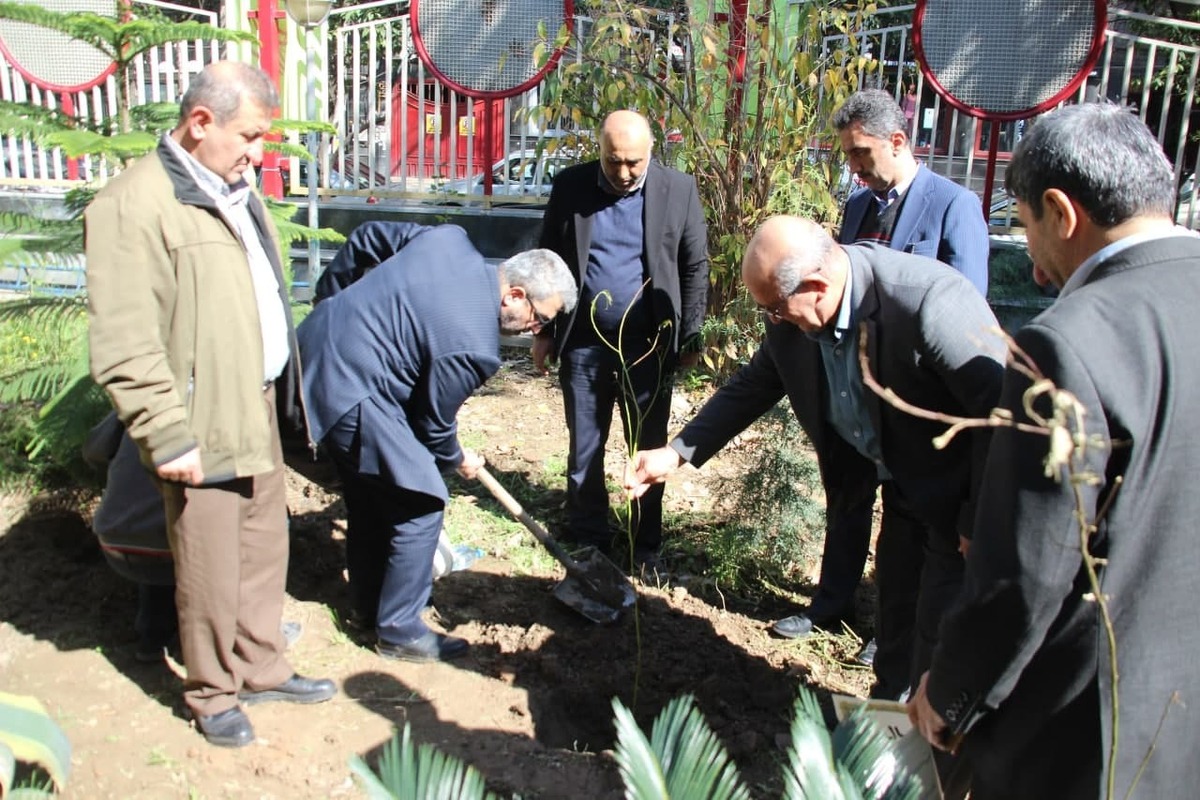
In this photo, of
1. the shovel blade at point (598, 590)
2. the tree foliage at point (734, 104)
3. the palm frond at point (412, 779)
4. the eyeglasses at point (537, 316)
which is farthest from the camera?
the tree foliage at point (734, 104)

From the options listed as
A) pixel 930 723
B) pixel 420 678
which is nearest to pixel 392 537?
pixel 420 678

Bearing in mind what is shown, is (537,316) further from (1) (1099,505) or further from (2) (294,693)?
(1) (1099,505)

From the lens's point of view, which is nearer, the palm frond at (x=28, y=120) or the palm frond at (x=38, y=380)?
the palm frond at (x=28, y=120)

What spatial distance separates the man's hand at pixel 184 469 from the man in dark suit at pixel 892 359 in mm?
1557

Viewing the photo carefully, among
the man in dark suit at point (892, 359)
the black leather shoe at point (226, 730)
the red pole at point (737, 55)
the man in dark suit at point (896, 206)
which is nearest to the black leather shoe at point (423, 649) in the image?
the black leather shoe at point (226, 730)

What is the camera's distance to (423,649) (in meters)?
3.72

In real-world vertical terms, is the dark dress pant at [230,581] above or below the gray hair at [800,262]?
below

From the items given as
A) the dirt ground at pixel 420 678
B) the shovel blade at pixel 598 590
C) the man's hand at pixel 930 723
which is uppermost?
the man's hand at pixel 930 723

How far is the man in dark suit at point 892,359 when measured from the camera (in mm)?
2508

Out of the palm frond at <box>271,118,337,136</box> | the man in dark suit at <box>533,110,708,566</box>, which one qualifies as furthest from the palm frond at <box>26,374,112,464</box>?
the man in dark suit at <box>533,110,708,566</box>

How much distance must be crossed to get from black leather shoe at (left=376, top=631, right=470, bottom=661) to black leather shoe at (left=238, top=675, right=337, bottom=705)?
0.31 m

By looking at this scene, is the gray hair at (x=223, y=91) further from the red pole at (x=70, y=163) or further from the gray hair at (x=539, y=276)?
the red pole at (x=70, y=163)

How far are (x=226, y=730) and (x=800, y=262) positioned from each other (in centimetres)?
220

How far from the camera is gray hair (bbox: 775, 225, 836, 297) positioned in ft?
8.34
